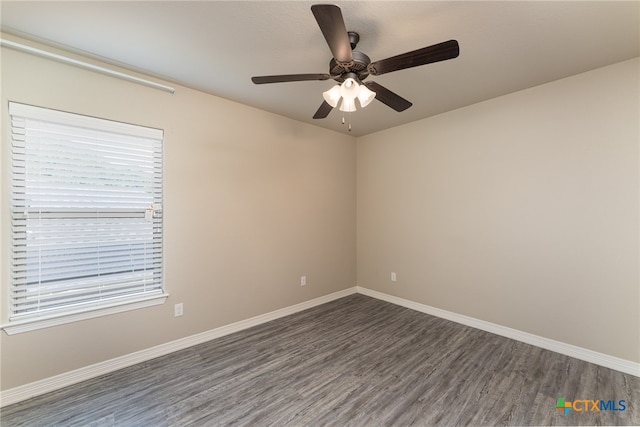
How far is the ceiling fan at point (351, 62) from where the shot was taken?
52.3 inches

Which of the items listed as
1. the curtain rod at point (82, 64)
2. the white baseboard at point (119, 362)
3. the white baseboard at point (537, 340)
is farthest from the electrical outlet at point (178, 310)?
the white baseboard at point (537, 340)

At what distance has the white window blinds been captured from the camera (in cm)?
194

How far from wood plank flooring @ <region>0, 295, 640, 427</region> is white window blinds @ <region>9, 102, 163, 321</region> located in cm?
72

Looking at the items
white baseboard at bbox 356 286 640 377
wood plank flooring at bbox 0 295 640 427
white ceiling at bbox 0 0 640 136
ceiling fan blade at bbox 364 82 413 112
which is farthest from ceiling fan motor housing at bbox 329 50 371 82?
white baseboard at bbox 356 286 640 377

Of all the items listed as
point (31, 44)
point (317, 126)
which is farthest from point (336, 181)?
point (31, 44)

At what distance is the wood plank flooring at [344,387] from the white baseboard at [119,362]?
0.07 meters

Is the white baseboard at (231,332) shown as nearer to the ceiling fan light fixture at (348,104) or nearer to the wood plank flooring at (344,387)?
the wood plank flooring at (344,387)

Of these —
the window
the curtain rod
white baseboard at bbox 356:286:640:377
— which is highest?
the curtain rod

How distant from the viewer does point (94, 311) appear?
218cm

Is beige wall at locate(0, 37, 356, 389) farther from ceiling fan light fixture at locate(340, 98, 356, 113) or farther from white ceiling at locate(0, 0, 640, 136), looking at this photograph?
ceiling fan light fixture at locate(340, 98, 356, 113)

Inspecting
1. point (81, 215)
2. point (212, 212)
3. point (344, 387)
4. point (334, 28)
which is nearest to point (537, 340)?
point (344, 387)

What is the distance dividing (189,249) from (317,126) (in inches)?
90.9

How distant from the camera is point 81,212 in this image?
2.14 meters

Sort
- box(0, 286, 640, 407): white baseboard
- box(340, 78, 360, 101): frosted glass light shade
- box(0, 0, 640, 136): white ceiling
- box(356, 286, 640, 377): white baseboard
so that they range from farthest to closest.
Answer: box(356, 286, 640, 377): white baseboard, box(0, 286, 640, 407): white baseboard, box(340, 78, 360, 101): frosted glass light shade, box(0, 0, 640, 136): white ceiling
